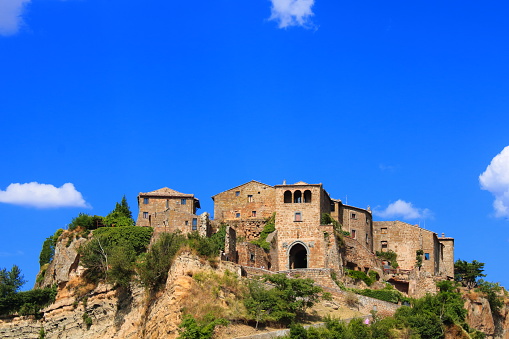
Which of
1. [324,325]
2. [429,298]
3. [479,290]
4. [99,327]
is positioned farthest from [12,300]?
[479,290]

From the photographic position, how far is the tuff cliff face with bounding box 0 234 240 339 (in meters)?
57.8

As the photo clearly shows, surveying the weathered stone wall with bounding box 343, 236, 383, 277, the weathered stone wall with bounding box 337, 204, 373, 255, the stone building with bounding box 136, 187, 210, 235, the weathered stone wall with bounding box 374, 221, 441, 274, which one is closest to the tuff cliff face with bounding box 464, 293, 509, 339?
the weathered stone wall with bounding box 343, 236, 383, 277

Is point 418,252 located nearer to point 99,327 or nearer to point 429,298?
point 429,298

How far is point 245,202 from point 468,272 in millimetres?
23592

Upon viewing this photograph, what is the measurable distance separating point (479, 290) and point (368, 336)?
64.3 feet

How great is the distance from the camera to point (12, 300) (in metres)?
73.6

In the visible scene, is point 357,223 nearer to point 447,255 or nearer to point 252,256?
point 447,255

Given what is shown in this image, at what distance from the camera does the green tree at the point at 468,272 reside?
80.6 m

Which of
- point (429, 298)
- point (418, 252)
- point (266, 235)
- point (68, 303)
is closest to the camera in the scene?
point (429, 298)

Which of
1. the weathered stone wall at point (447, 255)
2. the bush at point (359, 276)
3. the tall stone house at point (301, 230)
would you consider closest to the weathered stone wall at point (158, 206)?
the tall stone house at point (301, 230)

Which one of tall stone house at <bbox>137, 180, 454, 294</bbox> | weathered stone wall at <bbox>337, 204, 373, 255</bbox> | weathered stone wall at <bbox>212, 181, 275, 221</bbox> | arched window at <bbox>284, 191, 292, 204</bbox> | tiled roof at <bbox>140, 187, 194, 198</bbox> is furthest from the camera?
weathered stone wall at <bbox>337, 204, 373, 255</bbox>

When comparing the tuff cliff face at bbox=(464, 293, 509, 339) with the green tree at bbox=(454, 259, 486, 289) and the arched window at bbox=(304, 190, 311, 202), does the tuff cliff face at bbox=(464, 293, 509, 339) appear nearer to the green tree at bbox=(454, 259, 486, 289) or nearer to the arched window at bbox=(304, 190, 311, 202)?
the green tree at bbox=(454, 259, 486, 289)

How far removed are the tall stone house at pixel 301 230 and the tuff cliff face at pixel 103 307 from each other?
25.3 ft

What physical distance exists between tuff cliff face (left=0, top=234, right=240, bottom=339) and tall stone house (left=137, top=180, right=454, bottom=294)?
25.3 ft
